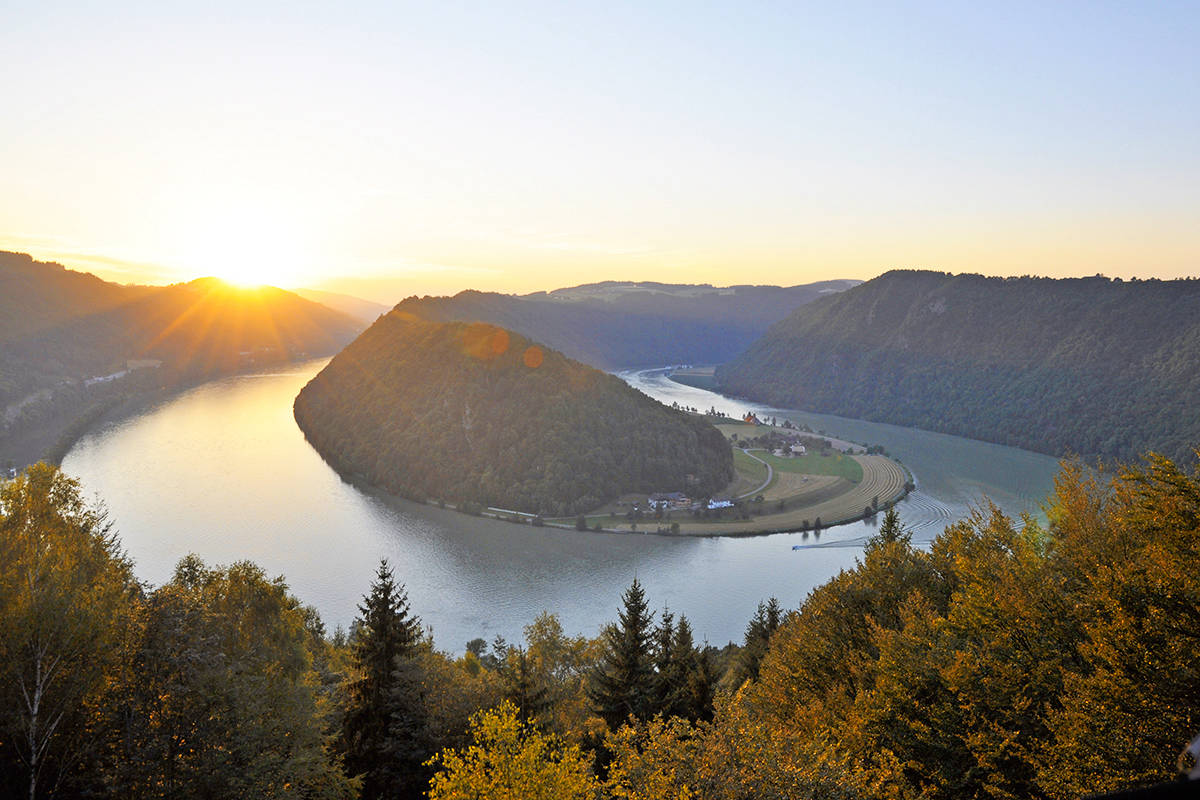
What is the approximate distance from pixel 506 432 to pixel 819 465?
4458 cm

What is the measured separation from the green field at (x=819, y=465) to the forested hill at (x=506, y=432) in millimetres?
9715

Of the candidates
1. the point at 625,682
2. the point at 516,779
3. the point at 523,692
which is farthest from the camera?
the point at 625,682

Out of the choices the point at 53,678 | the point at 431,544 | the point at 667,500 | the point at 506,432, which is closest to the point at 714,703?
the point at 53,678

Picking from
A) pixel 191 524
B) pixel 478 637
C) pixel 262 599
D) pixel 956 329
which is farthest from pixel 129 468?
pixel 956 329

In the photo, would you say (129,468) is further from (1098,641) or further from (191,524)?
(1098,641)

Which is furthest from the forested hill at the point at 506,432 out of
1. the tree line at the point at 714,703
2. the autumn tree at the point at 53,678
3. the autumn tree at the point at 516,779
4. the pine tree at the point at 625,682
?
the autumn tree at the point at 516,779

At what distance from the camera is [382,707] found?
18719mm

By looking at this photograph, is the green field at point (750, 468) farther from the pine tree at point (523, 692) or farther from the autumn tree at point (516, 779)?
the autumn tree at point (516, 779)

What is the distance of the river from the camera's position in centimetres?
4919

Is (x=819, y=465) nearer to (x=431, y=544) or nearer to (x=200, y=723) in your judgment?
(x=431, y=544)

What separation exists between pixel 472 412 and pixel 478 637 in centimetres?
4750

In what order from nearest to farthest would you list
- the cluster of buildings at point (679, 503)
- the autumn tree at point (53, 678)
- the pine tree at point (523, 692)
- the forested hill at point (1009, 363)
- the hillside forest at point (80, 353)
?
the autumn tree at point (53, 678) → the pine tree at point (523, 692) → the cluster of buildings at point (679, 503) → the hillside forest at point (80, 353) → the forested hill at point (1009, 363)

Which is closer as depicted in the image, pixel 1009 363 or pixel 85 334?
pixel 1009 363

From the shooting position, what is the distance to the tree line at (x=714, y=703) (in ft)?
33.4
